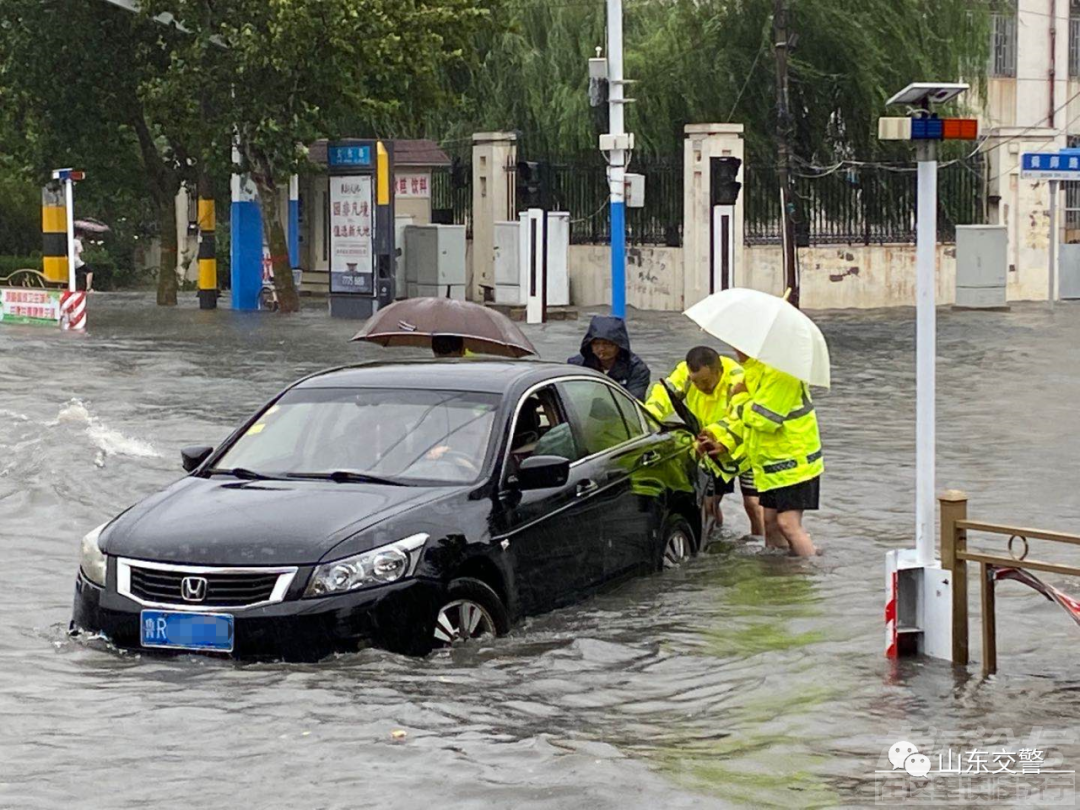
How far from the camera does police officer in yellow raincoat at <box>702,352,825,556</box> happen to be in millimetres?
11031

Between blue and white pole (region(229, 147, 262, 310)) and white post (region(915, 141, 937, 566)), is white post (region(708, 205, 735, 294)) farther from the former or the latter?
white post (region(915, 141, 937, 566))

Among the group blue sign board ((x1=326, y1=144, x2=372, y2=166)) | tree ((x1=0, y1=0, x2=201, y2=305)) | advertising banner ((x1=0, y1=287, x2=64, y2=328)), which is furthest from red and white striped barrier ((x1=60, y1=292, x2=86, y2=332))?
blue sign board ((x1=326, y1=144, x2=372, y2=166))

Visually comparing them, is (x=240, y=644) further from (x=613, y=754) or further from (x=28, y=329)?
(x=28, y=329)

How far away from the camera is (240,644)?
810cm

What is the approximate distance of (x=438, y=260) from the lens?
36688 mm

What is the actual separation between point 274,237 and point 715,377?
23.5m

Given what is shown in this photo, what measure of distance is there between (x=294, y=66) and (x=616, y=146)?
935cm

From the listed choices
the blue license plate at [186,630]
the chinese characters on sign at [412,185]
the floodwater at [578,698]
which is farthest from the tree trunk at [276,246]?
the blue license plate at [186,630]

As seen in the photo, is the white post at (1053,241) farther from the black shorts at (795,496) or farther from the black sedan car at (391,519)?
the black sedan car at (391,519)

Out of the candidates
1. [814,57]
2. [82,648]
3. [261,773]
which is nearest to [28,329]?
[814,57]

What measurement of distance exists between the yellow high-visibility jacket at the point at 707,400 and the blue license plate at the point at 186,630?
161 inches

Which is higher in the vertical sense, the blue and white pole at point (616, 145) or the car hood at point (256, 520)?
the blue and white pole at point (616, 145)

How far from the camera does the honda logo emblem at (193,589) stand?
819 cm

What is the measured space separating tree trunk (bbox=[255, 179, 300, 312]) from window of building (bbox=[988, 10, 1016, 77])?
18887mm
